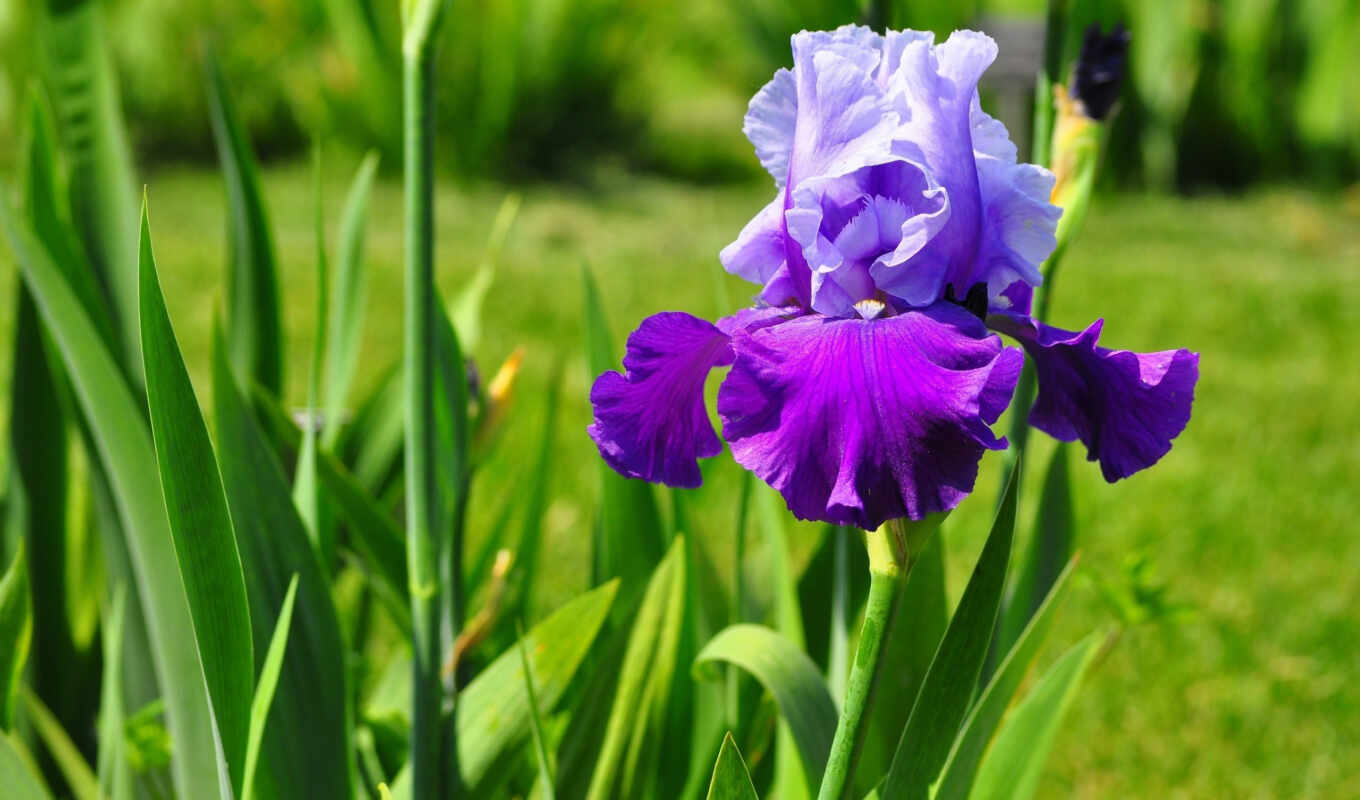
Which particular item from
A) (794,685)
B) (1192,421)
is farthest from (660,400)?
(1192,421)

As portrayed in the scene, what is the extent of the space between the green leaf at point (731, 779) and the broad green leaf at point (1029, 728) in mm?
197

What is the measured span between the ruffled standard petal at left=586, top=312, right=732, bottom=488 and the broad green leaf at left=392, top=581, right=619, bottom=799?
0.28 m

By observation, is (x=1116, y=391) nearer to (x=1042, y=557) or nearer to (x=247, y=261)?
(x=1042, y=557)

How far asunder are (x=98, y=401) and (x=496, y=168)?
13.6 ft

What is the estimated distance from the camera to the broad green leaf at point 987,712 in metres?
0.65

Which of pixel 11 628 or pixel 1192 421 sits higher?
pixel 11 628

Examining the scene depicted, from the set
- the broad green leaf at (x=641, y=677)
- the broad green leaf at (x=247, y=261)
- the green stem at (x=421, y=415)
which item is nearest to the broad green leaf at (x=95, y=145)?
the broad green leaf at (x=247, y=261)

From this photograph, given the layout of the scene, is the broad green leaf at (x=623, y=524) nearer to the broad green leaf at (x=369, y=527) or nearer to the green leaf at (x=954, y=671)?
the broad green leaf at (x=369, y=527)

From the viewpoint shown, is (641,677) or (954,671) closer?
(954,671)

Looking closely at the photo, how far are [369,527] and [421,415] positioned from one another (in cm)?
20

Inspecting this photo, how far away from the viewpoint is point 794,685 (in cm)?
74

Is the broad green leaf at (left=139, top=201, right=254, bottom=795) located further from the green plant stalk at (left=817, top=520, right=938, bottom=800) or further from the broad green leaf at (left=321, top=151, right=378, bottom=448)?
the broad green leaf at (left=321, top=151, right=378, bottom=448)

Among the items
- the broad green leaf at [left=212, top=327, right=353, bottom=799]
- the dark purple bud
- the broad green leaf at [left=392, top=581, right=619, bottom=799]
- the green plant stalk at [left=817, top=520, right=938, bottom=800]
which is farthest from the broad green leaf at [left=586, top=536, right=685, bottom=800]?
the dark purple bud

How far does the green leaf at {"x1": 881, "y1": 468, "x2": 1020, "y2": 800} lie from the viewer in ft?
1.98
